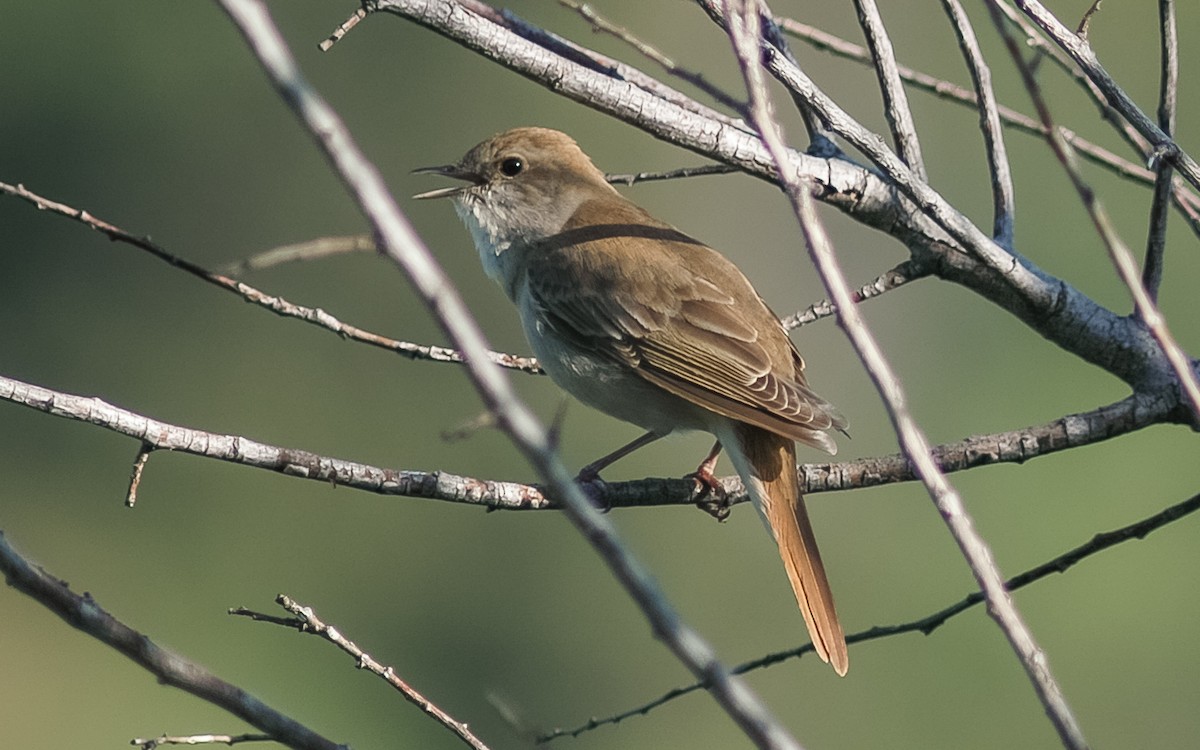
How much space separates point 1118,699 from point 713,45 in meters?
7.69

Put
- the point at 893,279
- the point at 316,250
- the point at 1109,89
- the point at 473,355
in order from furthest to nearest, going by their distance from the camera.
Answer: the point at 893,279, the point at 1109,89, the point at 316,250, the point at 473,355

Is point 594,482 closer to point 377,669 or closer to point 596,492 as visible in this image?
point 596,492

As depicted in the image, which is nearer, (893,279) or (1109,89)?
(1109,89)

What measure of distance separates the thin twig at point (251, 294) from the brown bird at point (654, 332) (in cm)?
49

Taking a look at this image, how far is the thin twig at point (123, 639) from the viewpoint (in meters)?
1.51

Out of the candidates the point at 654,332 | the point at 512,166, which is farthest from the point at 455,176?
the point at 654,332

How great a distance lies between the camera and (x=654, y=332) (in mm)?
4477

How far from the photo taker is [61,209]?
9.48ft

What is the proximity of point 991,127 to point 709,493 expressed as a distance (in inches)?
52.5

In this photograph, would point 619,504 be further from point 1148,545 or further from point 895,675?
point 1148,545

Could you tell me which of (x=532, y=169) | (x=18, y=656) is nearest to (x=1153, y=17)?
(x=532, y=169)

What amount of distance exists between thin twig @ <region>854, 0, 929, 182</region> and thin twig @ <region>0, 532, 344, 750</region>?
1969mm

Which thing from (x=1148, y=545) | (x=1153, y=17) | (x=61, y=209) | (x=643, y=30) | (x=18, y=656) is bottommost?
(x=61, y=209)

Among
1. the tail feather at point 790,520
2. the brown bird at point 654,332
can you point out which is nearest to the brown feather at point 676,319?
the brown bird at point 654,332
